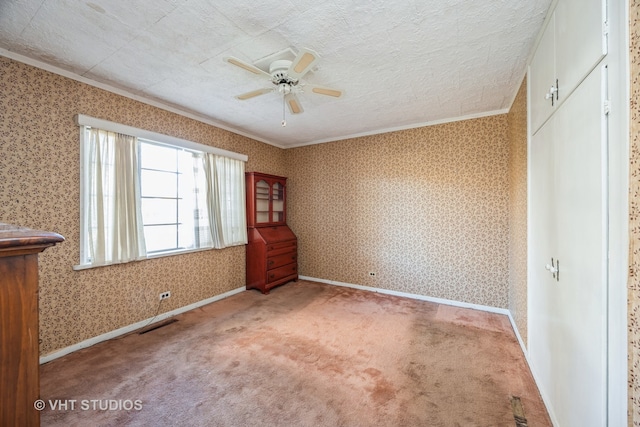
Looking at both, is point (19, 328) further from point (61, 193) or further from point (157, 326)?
point (157, 326)

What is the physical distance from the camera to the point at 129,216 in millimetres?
2668

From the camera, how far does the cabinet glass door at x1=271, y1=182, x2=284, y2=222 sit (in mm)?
4625

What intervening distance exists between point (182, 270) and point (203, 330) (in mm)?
882

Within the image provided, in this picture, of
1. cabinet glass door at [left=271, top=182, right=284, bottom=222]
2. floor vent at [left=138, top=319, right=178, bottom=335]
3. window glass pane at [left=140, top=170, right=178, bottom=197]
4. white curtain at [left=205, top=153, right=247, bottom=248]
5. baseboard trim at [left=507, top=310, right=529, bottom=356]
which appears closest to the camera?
baseboard trim at [left=507, top=310, right=529, bottom=356]

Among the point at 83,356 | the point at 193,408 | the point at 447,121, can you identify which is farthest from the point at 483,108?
the point at 83,356

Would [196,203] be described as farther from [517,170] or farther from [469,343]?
[517,170]

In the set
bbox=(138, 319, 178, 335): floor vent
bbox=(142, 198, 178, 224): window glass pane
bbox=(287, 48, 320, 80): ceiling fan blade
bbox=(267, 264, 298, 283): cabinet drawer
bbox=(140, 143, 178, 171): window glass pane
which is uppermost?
bbox=(287, 48, 320, 80): ceiling fan blade

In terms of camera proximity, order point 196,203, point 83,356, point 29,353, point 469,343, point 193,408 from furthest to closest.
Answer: point 196,203
point 469,343
point 83,356
point 193,408
point 29,353

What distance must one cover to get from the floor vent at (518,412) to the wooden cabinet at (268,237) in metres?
3.08

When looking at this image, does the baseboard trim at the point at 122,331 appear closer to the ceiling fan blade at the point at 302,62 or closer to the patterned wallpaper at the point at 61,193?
the patterned wallpaper at the point at 61,193

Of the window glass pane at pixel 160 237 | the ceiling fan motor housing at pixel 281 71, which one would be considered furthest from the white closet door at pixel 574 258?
the window glass pane at pixel 160 237

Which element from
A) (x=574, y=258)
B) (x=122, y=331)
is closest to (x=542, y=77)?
(x=574, y=258)

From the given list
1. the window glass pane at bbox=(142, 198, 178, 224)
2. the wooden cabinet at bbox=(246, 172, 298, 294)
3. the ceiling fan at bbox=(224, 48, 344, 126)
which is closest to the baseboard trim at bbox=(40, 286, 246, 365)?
the wooden cabinet at bbox=(246, 172, 298, 294)

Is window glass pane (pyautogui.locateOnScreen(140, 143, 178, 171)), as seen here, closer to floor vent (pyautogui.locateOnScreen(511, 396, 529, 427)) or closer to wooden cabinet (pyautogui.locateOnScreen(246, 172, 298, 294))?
wooden cabinet (pyautogui.locateOnScreen(246, 172, 298, 294))
